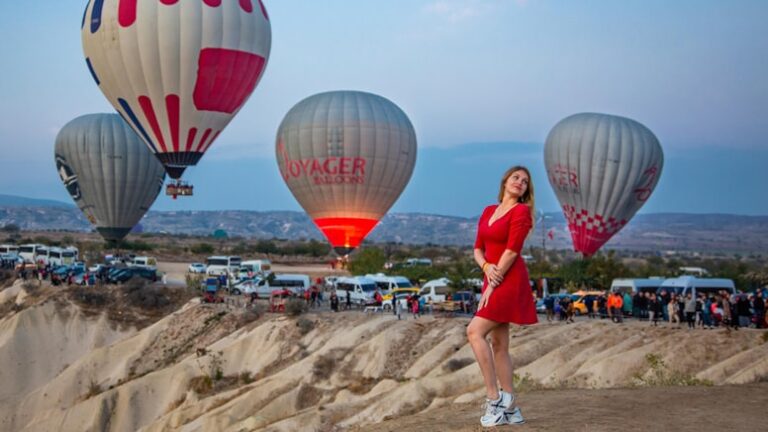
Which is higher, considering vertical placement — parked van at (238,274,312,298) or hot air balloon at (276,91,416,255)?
hot air balloon at (276,91,416,255)

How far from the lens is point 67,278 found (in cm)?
5616

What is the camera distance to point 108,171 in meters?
73.1

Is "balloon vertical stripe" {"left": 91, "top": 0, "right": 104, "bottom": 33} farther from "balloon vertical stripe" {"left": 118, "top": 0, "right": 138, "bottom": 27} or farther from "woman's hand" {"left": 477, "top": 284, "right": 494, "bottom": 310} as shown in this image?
"woman's hand" {"left": 477, "top": 284, "right": 494, "bottom": 310}

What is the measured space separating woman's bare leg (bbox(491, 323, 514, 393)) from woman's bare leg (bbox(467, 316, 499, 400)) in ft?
0.22

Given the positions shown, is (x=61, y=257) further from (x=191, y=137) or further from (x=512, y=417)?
(x=512, y=417)

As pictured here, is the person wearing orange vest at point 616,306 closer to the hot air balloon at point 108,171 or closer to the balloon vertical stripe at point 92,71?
the balloon vertical stripe at point 92,71

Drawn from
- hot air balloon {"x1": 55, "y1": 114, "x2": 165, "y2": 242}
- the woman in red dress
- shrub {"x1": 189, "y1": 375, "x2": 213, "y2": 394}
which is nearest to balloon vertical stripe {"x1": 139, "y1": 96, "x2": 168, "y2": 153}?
shrub {"x1": 189, "y1": 375, "x2": 213, "y2": 394}

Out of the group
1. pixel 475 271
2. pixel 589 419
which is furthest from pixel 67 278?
pixel 589 419

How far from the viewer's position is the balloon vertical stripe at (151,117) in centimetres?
4588

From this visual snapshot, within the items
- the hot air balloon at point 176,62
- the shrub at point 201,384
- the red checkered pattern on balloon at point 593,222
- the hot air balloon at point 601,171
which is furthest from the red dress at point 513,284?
the red checkered pattern on balloon at point 593,222

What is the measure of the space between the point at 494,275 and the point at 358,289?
35.3 meters

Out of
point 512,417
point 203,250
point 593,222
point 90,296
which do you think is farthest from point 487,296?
point 203,250

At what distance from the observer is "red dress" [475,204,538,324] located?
779 centimetres

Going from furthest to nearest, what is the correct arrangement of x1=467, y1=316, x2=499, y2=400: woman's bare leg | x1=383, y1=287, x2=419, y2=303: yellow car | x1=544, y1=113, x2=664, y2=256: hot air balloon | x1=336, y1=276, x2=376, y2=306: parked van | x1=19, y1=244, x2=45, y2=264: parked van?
x1=19, y1=244, x2=45, y2=264: parked van < x1=544, y1=113, x2=664, y2=256: hot air balloon < x1=336, y1=276, x2=376, y2=306: parked van < x1=383, y1=287, x2=419, y2=303: yellow car < x1=467, y1=316, x2=499, y2=400: woman's bare leg
